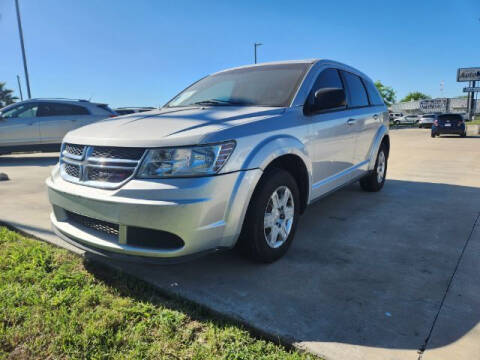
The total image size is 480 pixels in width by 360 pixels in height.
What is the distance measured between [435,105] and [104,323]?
79905 millimetres

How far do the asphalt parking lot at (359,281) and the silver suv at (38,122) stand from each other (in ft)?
19.4

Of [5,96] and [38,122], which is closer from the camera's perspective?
[38,122]

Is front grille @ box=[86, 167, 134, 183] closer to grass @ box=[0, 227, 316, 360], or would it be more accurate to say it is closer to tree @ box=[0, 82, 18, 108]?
grass @ box=[0, 227, 316, 360]

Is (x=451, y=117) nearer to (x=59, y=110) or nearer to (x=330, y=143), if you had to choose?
(x=59, y=110)

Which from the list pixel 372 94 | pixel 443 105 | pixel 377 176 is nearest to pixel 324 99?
pixel 372 94

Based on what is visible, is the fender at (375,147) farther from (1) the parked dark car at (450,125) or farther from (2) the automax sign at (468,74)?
(2) the automax sign at (468,74)

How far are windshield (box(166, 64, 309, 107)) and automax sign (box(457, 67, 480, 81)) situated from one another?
57.0 m

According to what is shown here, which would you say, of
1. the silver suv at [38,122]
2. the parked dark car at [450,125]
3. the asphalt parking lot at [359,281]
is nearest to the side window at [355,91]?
the asphalt parking lot at [359,281]

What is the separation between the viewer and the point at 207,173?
7.28ft

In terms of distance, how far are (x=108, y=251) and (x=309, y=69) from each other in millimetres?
2458

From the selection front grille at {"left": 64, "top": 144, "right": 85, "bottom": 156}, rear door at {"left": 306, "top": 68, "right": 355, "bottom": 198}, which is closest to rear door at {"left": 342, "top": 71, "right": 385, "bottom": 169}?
rear door at {"left": 306, "top": 68, "right": 355, "bottom": 198}

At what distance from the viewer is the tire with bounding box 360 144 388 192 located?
207 inches

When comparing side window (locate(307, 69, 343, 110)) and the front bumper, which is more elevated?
side window (locate(307, 69, 343, 110))

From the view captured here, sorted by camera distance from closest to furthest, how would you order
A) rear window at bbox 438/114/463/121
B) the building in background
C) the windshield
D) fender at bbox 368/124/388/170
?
the windshield, fender at bbox 368/124/388/170, rear window at bbox 438/114/463/121, the building in background
